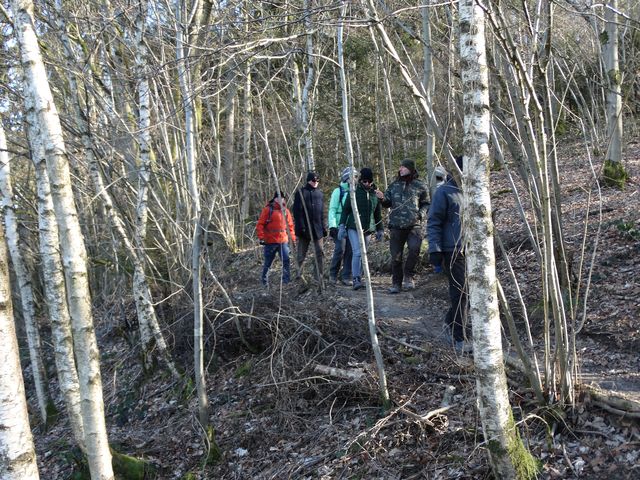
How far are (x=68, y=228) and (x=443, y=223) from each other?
11.8 feet

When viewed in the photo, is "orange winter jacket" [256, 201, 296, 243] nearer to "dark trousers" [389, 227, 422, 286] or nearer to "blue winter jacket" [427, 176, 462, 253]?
"dark trousers" [389, 227, 422, 286]


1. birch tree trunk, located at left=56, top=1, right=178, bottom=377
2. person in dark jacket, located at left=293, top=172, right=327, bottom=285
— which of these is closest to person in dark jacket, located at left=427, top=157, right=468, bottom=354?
person in dark jacket, located at left=293, top=172, right=327, bottom=285

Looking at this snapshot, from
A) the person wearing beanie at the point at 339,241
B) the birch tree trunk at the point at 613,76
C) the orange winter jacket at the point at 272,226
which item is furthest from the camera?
the birch tree trunk at the point at 613,76

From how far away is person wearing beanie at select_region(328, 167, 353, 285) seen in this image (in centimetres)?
838

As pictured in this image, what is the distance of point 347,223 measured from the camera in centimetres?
823

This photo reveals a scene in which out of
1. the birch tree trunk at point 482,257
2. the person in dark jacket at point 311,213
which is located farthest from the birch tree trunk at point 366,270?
the person in dark jacket at point 311,213

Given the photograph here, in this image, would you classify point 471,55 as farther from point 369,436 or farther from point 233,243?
point 233,243

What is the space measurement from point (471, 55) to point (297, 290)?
18.5ft

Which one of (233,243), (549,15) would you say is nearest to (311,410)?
(549,15)

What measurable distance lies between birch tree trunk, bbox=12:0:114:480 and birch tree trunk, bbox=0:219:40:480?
1.34 metres

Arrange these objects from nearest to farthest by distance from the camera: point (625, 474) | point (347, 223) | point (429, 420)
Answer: point (625, 474)
point (429, 420)
point (347, 223)

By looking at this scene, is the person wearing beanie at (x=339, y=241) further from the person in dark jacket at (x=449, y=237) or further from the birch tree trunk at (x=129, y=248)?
the birch tree trunk at (x=129, y=248)

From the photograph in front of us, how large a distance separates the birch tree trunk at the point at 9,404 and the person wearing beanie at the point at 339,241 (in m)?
5.31

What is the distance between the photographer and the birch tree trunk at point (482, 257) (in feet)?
11.3
